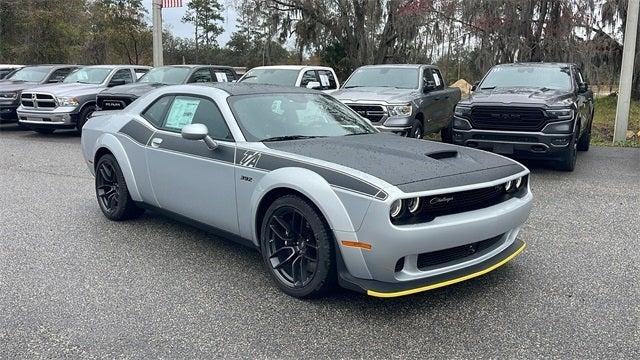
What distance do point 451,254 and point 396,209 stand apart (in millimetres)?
592

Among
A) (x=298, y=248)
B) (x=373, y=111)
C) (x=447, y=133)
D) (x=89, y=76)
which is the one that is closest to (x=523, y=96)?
(x=373, y=111)

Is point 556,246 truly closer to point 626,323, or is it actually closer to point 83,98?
point 626,323

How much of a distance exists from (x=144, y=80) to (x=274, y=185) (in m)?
10.7

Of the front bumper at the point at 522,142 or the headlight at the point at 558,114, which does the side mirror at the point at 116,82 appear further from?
the headlight at the point at 558,114

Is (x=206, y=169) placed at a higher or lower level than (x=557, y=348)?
higher

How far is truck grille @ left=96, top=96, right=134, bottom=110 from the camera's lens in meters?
12.2

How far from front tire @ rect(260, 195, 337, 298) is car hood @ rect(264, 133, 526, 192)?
41 cm

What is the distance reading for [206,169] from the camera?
458 centimetres

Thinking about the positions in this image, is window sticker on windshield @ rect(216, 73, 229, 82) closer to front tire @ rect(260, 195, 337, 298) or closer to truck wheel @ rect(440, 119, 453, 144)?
truck wheel @ rect(440, 119, 453, 144)

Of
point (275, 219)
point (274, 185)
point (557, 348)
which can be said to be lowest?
point (557, 348)

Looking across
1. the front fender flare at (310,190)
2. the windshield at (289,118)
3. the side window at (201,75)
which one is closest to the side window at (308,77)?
the side window at (201,75)

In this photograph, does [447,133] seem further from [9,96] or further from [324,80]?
[9,96]

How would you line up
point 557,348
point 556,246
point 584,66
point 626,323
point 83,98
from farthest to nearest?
point 584,66 → point 83,98 → point 556,246 → point 626,323 → point 557,348

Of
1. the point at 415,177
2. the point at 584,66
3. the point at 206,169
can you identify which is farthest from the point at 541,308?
the point at 584,66
